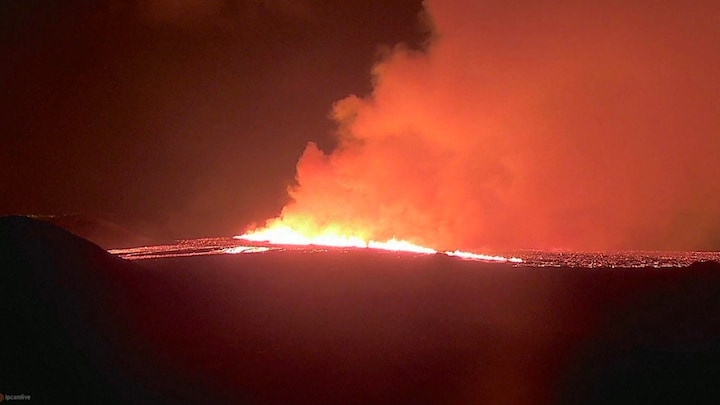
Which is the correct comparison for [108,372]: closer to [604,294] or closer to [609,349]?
[609,349]

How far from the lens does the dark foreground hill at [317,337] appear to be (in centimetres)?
1691

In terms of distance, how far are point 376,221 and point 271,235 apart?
11.0m

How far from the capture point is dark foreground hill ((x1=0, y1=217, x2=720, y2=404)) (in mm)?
16906

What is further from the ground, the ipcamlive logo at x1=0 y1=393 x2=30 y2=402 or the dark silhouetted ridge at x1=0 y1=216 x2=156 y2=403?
the dark silhouetted ridge at x1=0 y1=216 x2=156 y2=403

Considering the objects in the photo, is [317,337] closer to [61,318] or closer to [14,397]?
[61,318]

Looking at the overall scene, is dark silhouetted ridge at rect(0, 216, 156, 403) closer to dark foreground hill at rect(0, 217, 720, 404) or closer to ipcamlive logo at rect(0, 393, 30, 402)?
dark foreground hill at rect(0, 217, 720, 404)

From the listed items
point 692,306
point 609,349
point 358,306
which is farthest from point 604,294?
point 358,306

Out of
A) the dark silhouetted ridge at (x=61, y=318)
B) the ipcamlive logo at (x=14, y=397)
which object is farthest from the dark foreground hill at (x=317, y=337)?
the ipcamlive logo at (x=14, y=397)

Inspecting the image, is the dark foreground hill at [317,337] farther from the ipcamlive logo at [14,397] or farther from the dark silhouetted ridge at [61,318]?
the ipcamlive logo at [14,397]

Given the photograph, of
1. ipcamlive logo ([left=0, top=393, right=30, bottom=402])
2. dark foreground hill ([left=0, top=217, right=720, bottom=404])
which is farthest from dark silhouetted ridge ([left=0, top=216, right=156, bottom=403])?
ipcamlive logo ([left=0, top=393, right=30, bottom=402])

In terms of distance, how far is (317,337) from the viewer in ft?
72.3

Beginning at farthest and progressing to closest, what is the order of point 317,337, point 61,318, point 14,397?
1. point 317,337
2. point 61,318
3. point 14,397

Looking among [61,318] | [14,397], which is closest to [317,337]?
[61,318]

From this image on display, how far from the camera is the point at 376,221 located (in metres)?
68.8
